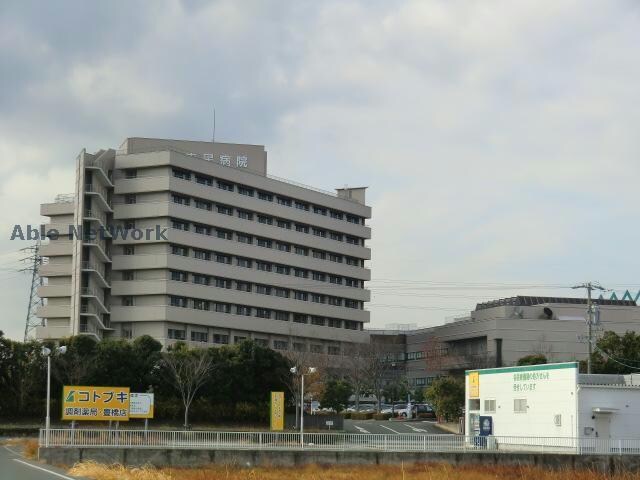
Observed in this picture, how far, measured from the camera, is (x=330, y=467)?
4112 centimetres

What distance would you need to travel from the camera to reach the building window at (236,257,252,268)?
10506 cm

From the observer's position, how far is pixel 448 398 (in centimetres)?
7575

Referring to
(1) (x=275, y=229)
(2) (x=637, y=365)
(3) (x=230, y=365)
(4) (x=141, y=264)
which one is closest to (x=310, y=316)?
(1) (x=275, y=229)

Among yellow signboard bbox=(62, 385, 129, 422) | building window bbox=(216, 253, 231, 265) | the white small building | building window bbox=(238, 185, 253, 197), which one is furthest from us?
building window bbox=(238, 185, 253, 197)

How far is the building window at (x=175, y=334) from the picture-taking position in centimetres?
9656

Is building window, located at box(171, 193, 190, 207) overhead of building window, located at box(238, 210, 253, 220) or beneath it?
overhead

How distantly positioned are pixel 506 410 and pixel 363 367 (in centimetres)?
5059

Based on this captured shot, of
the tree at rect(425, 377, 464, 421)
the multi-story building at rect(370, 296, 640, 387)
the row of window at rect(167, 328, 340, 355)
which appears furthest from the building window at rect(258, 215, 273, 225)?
the tree at rect(425, 377, 464, 421)

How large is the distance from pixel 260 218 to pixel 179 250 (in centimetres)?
1260

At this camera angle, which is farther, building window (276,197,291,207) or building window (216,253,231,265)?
building window (276,197,291,207)

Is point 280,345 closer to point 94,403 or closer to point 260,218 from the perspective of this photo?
point 260,218

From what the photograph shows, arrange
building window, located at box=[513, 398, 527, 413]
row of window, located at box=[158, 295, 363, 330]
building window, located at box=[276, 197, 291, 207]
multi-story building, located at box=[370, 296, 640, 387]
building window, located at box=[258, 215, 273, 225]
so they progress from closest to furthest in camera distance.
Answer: building window, located at box=[513, 398, 527, 413], row of window, located at box=[158, 295, 363, 330], multi-story building, located at box=[370, 296, 640, 387], building window, located at box=[258, 215, 273, 225], building window, located at box=[276, 197, 291, 207]

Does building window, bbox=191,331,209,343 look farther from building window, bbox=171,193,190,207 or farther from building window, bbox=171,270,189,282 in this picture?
building window, bbox=171,193,190,207

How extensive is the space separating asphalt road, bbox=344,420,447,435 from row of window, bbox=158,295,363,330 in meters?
24.9
